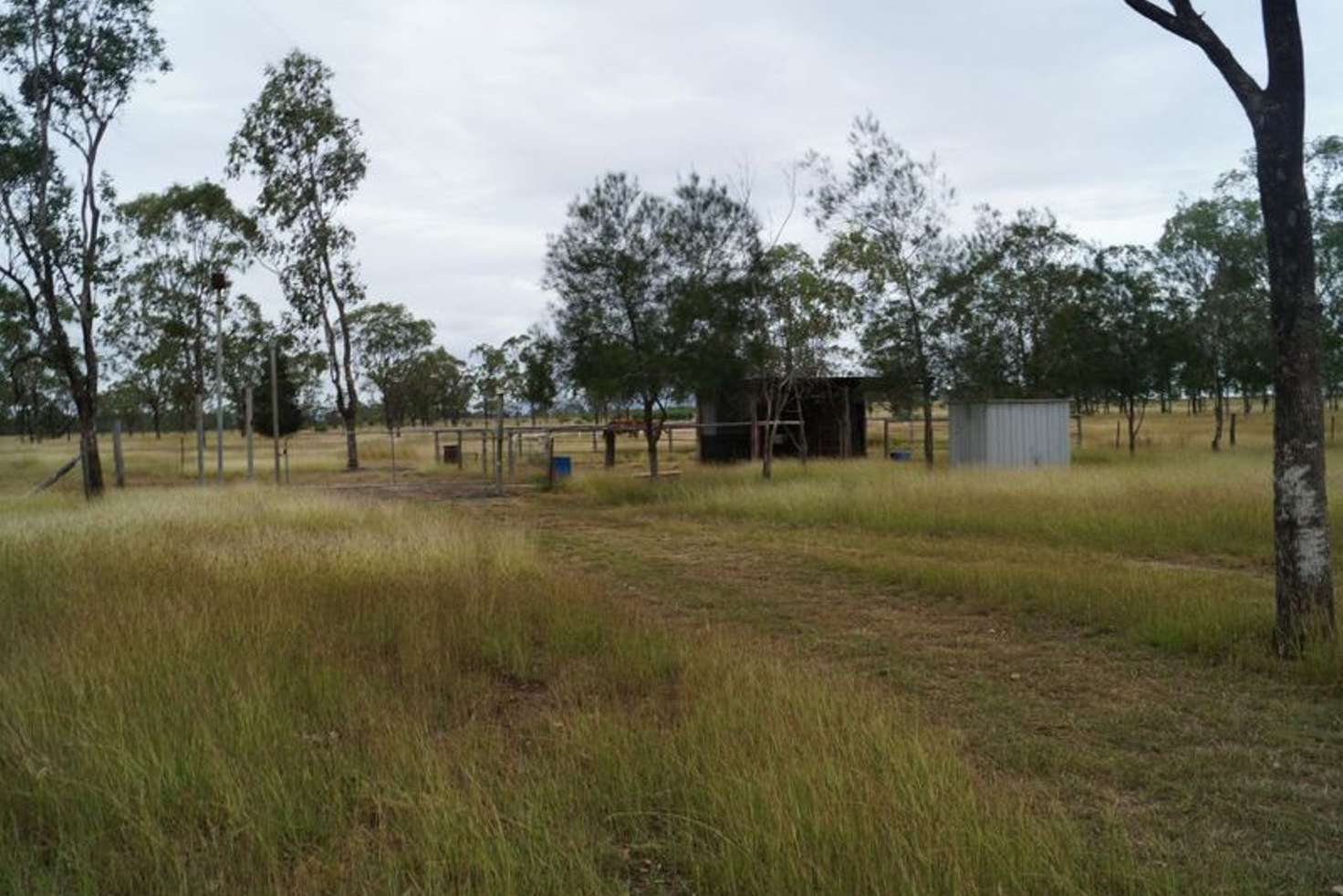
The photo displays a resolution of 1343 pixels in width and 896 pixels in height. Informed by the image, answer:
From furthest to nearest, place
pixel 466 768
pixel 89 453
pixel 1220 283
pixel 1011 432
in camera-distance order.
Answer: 1. pixel 1220 283
2. pixel 1011 432
3. pixel 89 453
4. pixel 466 768

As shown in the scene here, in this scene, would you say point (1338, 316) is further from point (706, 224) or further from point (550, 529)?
point (550, 529)

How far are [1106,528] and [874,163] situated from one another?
1570cm

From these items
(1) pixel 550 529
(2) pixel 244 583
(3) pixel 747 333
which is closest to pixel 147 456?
(3) pixel 747 333

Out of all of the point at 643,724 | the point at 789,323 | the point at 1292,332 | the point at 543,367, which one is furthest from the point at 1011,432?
the point at 643,724

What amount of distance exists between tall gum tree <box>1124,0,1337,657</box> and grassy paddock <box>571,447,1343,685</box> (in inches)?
19.4

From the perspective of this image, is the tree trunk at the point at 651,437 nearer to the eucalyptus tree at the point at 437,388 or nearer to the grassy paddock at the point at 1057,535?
the grassy paddock at the point at 1057,535

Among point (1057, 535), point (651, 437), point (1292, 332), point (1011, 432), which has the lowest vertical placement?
point (1057, 535)

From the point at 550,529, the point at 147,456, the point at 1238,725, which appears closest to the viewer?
the point at 1238,725

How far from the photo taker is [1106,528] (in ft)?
40.2

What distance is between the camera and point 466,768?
13.1 feet

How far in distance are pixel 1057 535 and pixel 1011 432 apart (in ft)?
43.2

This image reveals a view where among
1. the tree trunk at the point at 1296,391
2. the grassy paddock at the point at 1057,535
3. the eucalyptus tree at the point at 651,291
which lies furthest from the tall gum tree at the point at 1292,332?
the eucalyptus tree at the point at 651,291

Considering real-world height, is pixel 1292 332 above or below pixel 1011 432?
above

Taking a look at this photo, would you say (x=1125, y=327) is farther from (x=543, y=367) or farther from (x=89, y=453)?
(x=89, y=453)
